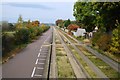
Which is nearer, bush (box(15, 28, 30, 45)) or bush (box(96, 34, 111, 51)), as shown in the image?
bush (box(96, 34, 111, 51))

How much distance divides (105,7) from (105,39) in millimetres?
6774

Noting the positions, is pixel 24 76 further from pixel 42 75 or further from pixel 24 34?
pixel 24 34

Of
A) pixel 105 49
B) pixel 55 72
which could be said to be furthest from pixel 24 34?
pixel 55 72

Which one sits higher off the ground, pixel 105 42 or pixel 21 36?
pixel 105 42

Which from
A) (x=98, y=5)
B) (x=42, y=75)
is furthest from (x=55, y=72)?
(x=98, y=5)

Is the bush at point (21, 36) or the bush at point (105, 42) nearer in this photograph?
the bush at point (105, 42)

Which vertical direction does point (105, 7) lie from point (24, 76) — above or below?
above

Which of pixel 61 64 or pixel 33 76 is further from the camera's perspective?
pixel 61 64

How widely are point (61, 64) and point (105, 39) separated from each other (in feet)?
40.9

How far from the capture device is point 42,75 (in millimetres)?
19594

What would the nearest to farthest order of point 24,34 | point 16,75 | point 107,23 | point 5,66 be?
point 16,75 → point 5,66 → point 107,23 → point 24,34

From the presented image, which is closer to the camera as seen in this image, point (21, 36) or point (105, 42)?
point (105, 42)

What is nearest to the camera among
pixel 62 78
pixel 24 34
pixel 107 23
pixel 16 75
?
pixel 62 78

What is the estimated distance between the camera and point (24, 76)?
62.3 ft
